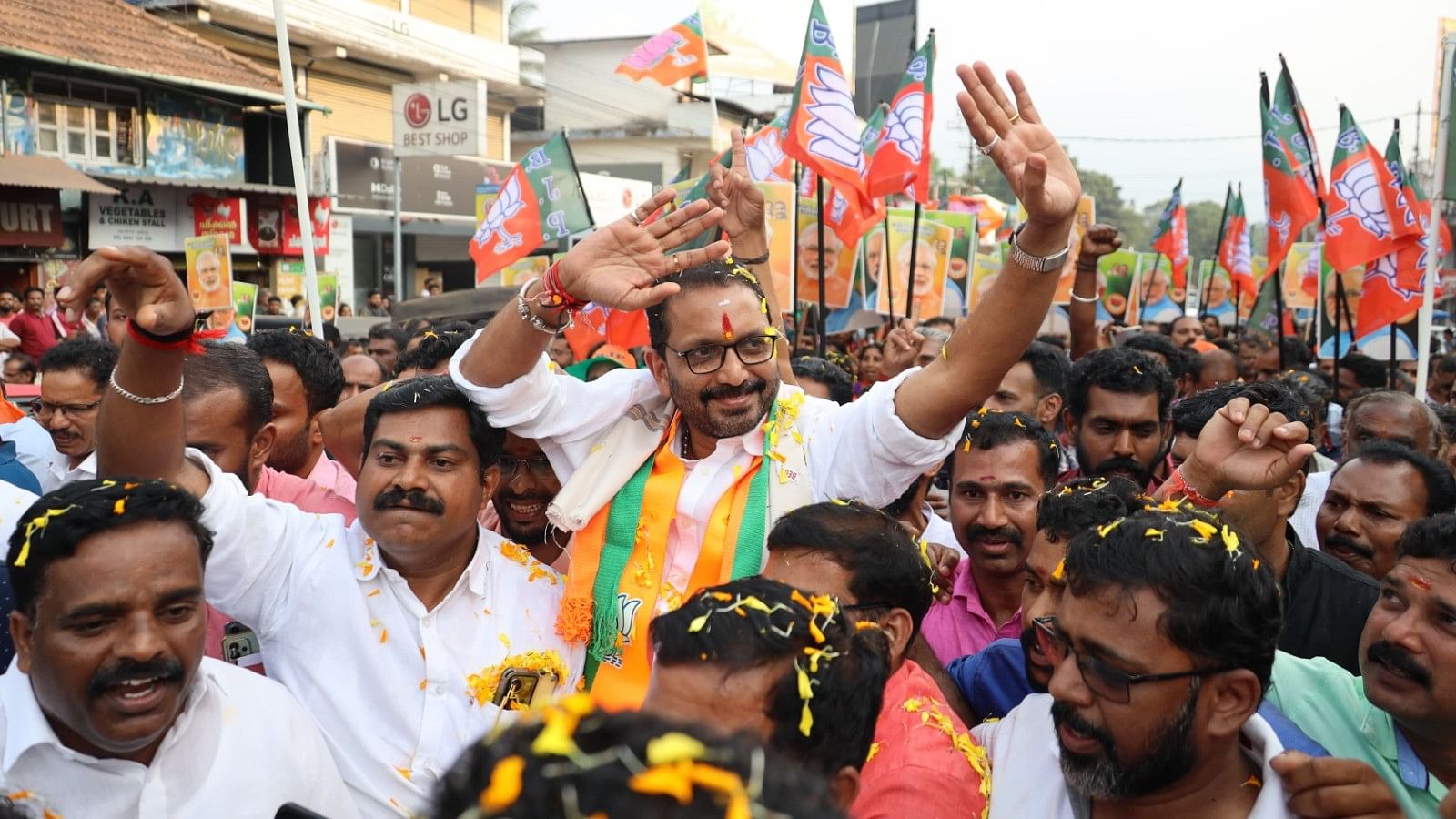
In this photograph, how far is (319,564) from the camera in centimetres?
261

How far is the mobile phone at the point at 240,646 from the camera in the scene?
2838mm

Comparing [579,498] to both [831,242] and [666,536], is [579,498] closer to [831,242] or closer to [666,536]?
[666,536]

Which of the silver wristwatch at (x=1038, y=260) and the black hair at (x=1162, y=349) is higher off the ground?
the silver wristwatch at (x=1038, y=260)

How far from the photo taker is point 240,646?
2.87 metres

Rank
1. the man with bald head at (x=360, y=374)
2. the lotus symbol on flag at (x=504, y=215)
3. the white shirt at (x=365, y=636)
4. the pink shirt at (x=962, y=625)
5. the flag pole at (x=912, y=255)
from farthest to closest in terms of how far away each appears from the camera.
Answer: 1. the lotus symbol on flag at (x=504, y=215)
2. the flag pole at (x=912, y=255)
3. the man with bald head at (x=360, y=374)
4. the pink shirt at (x=962, y=625)
5. the white shirt at (x=365, y=636)

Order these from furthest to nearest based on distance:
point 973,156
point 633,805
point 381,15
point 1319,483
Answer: point 973,156
point 381,15
point 1319,483
point 633,805

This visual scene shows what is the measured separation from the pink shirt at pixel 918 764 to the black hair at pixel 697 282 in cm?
103

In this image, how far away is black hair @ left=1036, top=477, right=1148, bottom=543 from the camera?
8.72 feet

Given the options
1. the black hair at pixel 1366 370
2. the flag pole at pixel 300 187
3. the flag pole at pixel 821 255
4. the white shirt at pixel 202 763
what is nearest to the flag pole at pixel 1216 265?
the black hair at pixel 1366 370

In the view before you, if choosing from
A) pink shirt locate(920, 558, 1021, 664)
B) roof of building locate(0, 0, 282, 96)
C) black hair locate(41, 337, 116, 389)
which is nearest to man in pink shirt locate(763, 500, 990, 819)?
pink shirt locate(920, 558, 1021, 664)

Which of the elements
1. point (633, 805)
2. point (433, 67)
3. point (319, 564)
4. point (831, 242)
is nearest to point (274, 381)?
point (319, 564)

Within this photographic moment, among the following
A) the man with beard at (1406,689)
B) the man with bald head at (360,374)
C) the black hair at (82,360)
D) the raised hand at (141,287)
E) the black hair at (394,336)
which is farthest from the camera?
the black hair at (394,336)

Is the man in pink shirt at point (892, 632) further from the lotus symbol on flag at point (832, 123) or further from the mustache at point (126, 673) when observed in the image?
the lotus symbol on flag at point (832, 123)

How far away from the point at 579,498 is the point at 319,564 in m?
0.61
